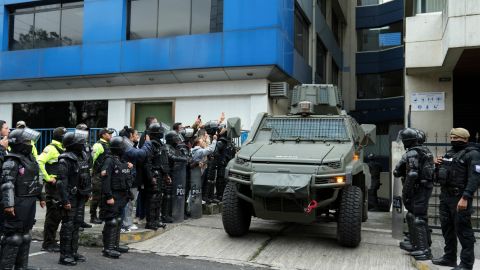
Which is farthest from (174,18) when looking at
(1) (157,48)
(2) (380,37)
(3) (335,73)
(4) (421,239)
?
(2) (380,37)

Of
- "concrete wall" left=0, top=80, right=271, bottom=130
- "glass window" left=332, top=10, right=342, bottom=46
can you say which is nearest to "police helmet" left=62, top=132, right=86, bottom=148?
"concrete wall" left=0, top=80, right=271, bottom=130

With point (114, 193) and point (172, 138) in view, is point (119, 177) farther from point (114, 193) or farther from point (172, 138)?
point (172, 138)

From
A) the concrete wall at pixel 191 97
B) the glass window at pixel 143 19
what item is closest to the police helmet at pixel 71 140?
the concrete wall at pixel 191 97

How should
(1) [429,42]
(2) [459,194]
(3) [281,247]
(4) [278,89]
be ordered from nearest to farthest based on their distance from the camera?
(2) [459,194] < (3) [281,247] < (1) [429,42] < (4) [278,89]

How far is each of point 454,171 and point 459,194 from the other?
31 cm

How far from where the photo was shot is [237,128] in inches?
336

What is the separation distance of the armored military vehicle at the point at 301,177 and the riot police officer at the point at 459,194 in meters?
1.22

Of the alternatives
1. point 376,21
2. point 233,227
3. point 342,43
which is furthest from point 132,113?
point 376,21

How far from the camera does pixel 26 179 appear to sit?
5227 millimetres

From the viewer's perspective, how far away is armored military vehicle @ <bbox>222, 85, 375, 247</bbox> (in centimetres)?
643

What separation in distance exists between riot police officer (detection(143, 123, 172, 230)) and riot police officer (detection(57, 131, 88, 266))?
1365 millimetres

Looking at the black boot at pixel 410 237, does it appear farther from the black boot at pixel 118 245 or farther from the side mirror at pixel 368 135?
the black boot at pixel 118 245

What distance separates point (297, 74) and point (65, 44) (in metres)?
8.99

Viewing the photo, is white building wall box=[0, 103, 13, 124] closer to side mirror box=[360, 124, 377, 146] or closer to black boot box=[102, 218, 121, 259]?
black boot box=[102, 218, 121, 259]
